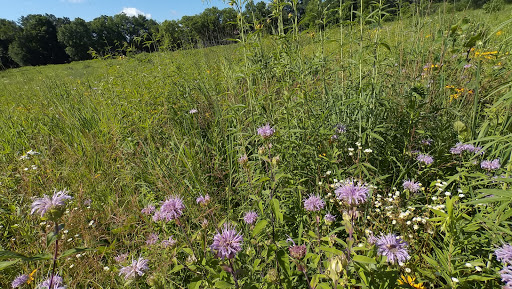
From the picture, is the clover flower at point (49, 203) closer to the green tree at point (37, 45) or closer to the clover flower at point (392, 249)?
the clover flower at point (392, 249)

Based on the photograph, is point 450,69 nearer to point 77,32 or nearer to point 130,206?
point 130,206

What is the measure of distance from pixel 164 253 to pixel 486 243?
1.59 metres

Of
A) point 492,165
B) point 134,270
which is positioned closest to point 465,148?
point 492,165

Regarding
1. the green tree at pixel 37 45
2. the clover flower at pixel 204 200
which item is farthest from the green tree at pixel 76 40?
the clover flower at pixel 204 200

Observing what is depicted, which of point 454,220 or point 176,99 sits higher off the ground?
point 176,99

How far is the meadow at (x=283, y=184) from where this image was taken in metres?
1.00

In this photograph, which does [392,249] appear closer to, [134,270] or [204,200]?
[204,200]

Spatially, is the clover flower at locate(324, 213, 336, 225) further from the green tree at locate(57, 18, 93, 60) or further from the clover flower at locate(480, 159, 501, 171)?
the green tree at locate(57, 18, 93, 60)

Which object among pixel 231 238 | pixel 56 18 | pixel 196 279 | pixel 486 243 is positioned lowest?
pixel 486 243

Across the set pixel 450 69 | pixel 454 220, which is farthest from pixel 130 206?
pixel 450 69

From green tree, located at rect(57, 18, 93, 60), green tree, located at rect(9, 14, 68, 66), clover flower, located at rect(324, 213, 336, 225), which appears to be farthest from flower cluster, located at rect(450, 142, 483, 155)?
green tree, located at rect(9, 14, 68, 66)

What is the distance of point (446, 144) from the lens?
1.87 meters

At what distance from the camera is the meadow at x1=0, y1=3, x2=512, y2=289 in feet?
3.28

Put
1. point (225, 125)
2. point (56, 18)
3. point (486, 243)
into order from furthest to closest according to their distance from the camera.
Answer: point (56, 18) < point (225, 125) < point (486, 243)
